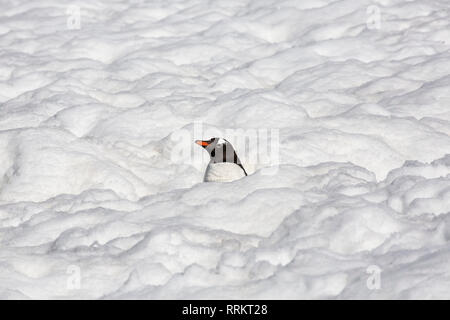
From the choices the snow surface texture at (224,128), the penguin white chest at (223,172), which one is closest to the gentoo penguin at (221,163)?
the penguin white chest at (223,172)

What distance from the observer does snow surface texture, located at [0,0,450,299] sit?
3.80 metres

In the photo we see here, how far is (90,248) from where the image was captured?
4.17 m

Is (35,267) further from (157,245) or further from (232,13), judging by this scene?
(232,13)

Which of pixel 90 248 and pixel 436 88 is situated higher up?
pixel 436 88

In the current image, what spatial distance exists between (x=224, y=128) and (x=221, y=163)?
1208 millimetres

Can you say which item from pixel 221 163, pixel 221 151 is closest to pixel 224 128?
pixel 221 151

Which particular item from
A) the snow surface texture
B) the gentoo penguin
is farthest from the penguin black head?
the snow surface texture

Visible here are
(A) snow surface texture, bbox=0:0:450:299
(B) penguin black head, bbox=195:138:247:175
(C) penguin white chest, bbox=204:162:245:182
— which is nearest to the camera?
(A) snow surface texture, bbox=0:0:450:299

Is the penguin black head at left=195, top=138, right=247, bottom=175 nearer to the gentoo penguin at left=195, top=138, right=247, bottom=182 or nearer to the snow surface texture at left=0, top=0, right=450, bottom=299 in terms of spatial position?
the gentoo penguin at left=195, top=138, right=247, bottom=182

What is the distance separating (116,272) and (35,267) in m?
0.51

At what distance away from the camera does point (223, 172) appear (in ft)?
16.9

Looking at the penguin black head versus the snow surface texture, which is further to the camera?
the penguin black head
